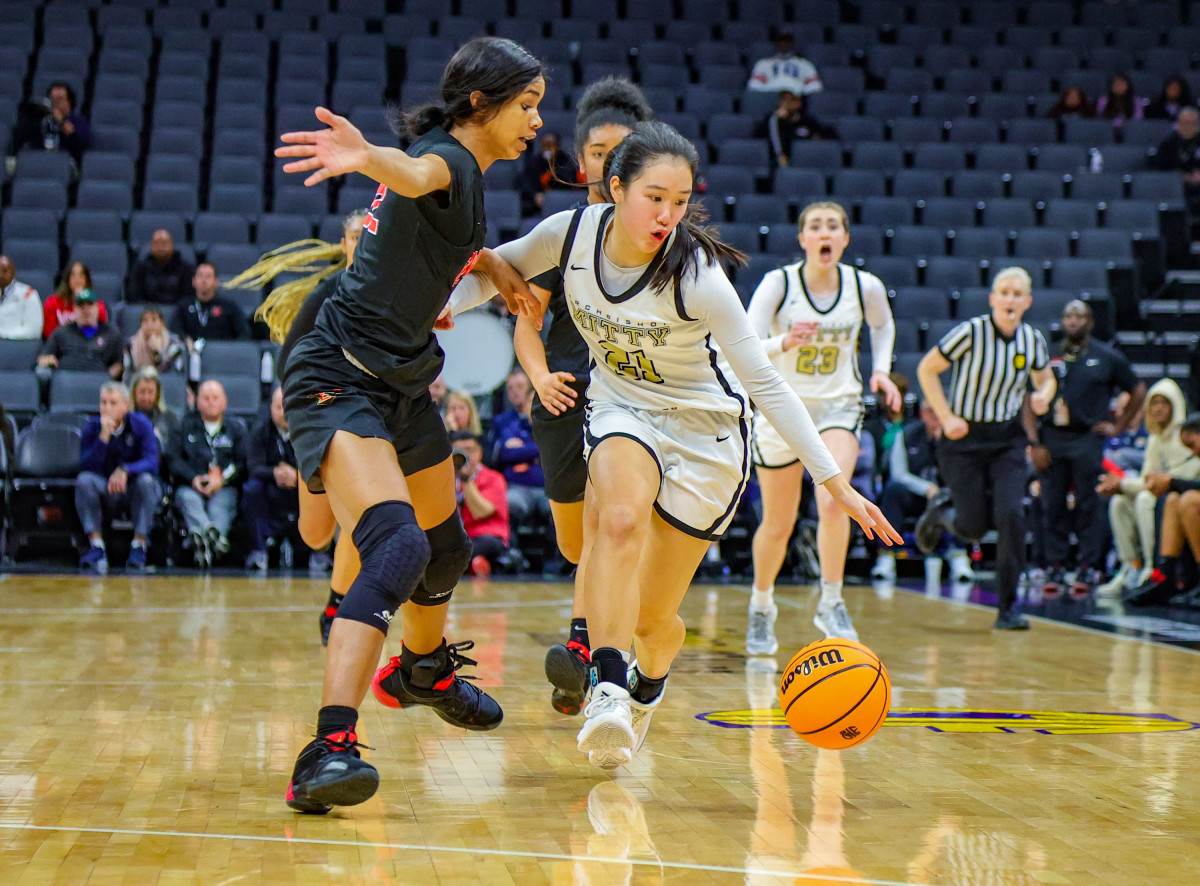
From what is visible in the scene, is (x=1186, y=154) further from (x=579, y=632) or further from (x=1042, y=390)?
(x=579, y=632)

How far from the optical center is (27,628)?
589 cm

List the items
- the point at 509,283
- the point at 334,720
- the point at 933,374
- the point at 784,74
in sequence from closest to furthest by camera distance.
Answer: the point at 334,720
the point at 509,283
the point at 933,374
the point at 784,74

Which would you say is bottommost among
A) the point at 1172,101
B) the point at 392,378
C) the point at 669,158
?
the point at 392,378

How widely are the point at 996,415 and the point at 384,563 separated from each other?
4.63 m

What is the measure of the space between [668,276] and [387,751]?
4.87ft

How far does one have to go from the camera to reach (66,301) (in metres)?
10.0

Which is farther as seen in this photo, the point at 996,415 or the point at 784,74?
the point at 784,74

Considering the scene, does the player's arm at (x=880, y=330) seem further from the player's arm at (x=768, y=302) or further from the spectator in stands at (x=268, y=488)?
the spectator in stands at (x=268, y=488)

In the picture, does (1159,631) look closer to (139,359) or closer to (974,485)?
Answer: (974,485)

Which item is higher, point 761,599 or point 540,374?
point 540,374

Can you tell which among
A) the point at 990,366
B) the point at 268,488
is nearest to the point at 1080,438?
the point at 990,366

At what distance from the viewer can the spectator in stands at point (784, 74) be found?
13922 mm

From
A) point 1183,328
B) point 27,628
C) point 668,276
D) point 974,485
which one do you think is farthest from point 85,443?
point 1183,328

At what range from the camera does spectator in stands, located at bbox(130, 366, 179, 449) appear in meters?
9.07
